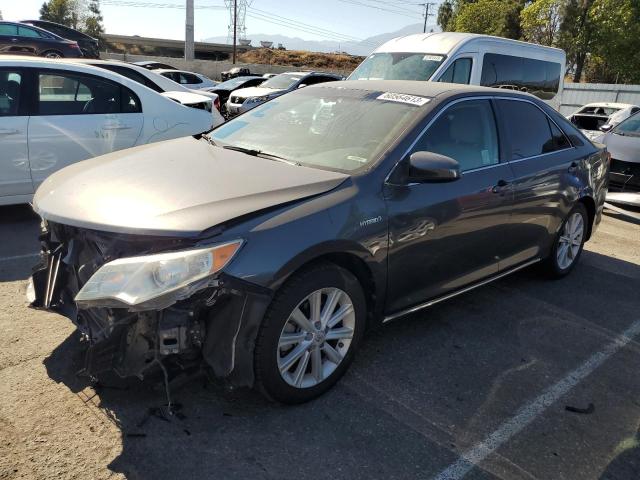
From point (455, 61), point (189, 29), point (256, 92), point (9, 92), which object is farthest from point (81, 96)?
point (189, 29)

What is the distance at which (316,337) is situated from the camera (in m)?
2.87

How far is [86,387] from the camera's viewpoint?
2883 millimetres

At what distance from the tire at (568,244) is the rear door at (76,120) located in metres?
4.45

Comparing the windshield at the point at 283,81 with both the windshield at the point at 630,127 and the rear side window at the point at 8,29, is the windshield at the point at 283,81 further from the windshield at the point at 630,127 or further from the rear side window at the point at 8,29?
the windshield at the point at 630,127

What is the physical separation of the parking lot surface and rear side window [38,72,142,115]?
7.65ft

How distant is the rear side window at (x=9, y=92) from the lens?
531 cm

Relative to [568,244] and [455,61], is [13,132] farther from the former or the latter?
[455,61]

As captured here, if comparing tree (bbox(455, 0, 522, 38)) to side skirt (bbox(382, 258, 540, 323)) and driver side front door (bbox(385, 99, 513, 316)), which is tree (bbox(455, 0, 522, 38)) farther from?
driver side front door (bbox(385, 99, 513, 316))

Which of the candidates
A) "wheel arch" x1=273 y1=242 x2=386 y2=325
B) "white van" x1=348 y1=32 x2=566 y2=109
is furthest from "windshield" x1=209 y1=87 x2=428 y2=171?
"white van" x1=348 y1=32 x2=566 y2=109

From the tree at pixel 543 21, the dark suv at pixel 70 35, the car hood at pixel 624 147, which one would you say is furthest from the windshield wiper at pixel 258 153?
the tree at pixel 543 21

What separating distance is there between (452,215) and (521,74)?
26.8 ft

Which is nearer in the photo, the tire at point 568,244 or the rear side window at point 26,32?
the tire at point 568,244

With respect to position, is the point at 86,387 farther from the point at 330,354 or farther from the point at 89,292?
the point at 330,354

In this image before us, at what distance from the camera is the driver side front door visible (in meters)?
3.22
